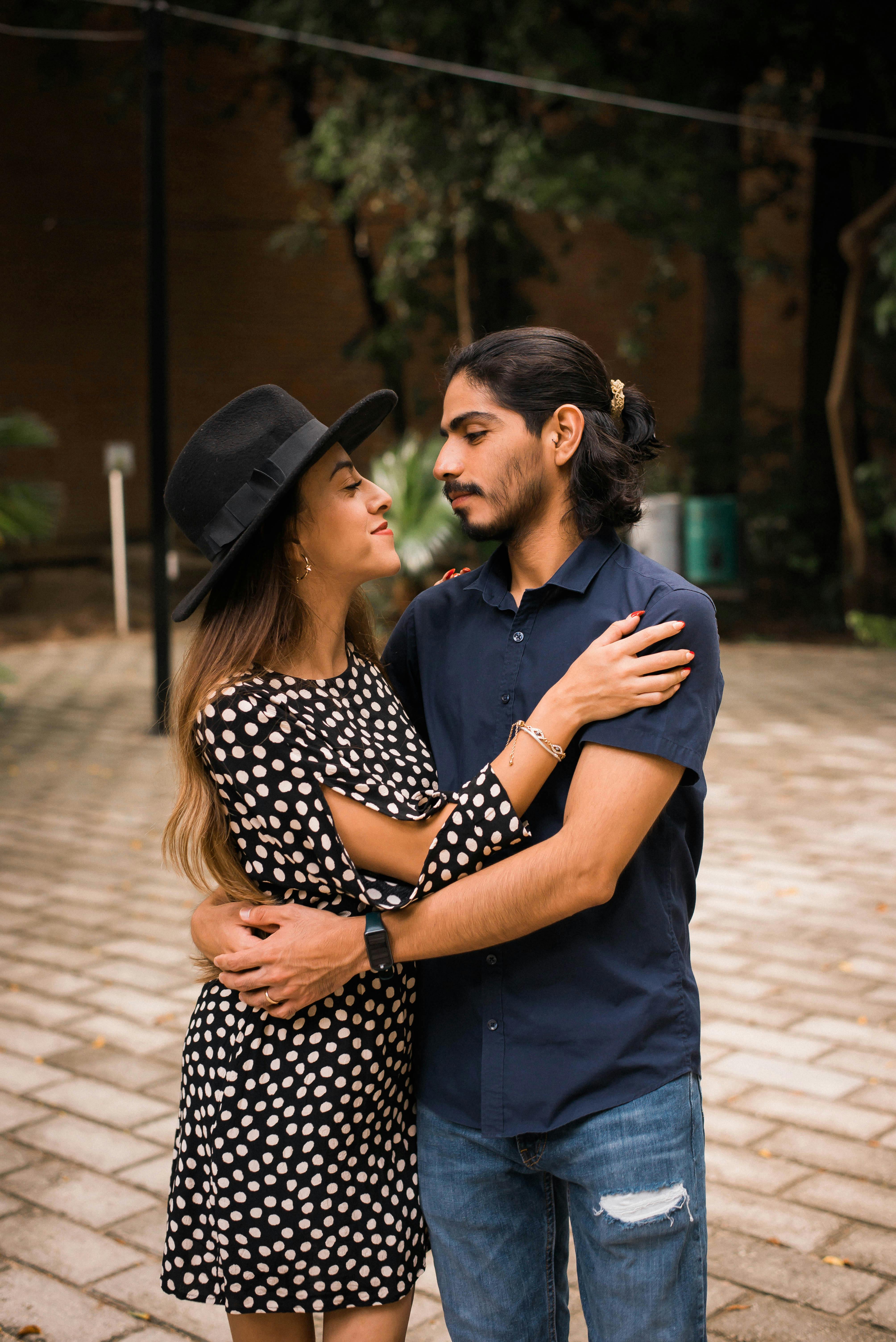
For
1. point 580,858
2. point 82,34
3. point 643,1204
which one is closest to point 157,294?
point 82,34

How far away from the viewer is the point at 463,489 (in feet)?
6.46

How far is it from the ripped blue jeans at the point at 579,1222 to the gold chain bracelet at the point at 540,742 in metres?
0.49

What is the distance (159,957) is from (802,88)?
45.5 feet

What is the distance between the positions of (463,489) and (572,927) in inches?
26.1

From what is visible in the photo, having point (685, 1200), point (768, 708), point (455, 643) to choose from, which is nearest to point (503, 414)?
point (455, 643)

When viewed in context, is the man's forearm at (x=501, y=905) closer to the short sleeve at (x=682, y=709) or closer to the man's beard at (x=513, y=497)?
the short sleeve at (x=682, y=709)

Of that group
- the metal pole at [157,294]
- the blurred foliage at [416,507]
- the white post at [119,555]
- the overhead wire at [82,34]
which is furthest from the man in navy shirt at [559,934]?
the white post at [119,555]

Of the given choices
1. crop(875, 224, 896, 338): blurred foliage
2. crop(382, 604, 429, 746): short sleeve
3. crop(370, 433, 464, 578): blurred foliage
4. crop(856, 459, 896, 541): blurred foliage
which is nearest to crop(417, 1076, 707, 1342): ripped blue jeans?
crop(382, 604, 429, 746): short sleeve

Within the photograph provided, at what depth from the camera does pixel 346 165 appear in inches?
599

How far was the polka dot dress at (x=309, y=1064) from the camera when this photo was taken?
1.89 meters

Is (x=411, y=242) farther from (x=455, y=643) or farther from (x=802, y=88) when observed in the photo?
(x=455, y=643)

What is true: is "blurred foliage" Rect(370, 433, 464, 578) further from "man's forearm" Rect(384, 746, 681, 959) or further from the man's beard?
"man's forearm" Rect(384, 746, 681, 959)

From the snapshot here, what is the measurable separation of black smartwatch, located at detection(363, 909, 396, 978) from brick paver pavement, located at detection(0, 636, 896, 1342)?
1464 millimetres

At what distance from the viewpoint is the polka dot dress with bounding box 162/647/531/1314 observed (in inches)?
74.3
